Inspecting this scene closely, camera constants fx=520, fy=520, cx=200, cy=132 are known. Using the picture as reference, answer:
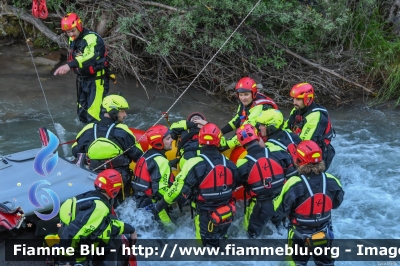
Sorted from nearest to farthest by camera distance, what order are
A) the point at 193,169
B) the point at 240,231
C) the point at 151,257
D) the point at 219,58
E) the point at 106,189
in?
the point at 106,189, the point at 193,169, the point at 151,257, the point at 240,231, the point at 219,58

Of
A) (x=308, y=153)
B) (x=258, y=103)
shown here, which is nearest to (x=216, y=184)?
(x=308, y=153)

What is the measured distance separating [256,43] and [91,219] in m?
5.86

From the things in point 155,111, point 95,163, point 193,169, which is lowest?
point 155,111

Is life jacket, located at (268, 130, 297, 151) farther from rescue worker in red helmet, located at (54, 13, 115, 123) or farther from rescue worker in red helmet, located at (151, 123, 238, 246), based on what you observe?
rescue worker in red helmet, located at (54, 13, 115, 123)

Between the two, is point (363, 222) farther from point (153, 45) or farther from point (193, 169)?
point (153, 45)

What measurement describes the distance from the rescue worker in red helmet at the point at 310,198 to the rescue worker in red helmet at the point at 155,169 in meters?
1.24

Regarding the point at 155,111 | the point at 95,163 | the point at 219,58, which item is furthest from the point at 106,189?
the point at 219,58

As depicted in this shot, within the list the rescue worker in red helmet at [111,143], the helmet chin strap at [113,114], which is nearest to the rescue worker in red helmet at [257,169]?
the rescue worker in red helmet at [111,143]

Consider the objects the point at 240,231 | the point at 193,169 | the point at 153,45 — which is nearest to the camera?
the point at 193,169

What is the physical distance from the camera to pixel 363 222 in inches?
241

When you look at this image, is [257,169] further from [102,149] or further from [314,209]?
[102,149]

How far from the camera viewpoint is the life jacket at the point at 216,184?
4.80 metres

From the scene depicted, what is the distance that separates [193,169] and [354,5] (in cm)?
627

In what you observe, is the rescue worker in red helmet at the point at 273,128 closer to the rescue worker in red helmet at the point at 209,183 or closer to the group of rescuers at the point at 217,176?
the group of rescuers at the point at 217,176
